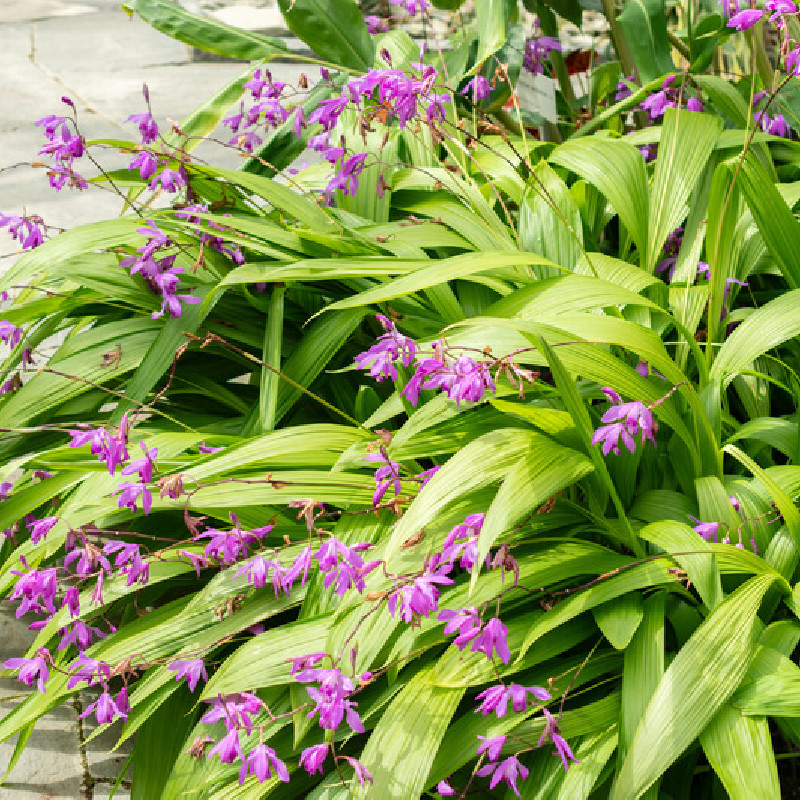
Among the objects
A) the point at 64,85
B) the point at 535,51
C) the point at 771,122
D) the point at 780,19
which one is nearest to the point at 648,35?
the point at 535,51

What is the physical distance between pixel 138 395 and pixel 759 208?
1.13m

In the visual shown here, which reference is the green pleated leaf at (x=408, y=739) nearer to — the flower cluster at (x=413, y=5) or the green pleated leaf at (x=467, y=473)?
the green pleated leaf at (x=467, y=473)

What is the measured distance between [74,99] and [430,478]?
16.3ft

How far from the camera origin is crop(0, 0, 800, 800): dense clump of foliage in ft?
4.20

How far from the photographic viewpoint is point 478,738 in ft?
4.19

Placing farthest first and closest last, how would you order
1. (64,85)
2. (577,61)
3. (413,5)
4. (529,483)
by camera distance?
(64,85) < (577,61) < (413,5) < (529,483)

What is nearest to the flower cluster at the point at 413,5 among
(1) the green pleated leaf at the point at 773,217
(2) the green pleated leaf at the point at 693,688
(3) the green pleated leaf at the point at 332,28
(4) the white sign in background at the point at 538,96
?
(3) the green pleated leaf at the point at 332,28

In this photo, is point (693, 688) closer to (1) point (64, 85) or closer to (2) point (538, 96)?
(2) point (538, 96)

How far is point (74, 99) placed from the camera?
559 centimetres

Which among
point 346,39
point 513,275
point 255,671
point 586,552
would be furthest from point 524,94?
point 255,671

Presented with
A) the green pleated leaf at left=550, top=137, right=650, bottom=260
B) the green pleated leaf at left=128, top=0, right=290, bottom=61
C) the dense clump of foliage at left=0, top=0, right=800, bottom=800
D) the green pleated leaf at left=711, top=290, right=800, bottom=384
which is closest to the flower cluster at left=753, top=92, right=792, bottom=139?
the dense clump of foliage at left=0, top=0, right=800, bottom=800

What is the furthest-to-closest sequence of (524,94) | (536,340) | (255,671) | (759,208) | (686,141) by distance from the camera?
(524,94) < (686,141) < (759,208) < (255,671) < (536,340)

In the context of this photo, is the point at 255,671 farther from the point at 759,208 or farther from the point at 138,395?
the point at 759,208

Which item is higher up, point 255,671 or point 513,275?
point 513,275
